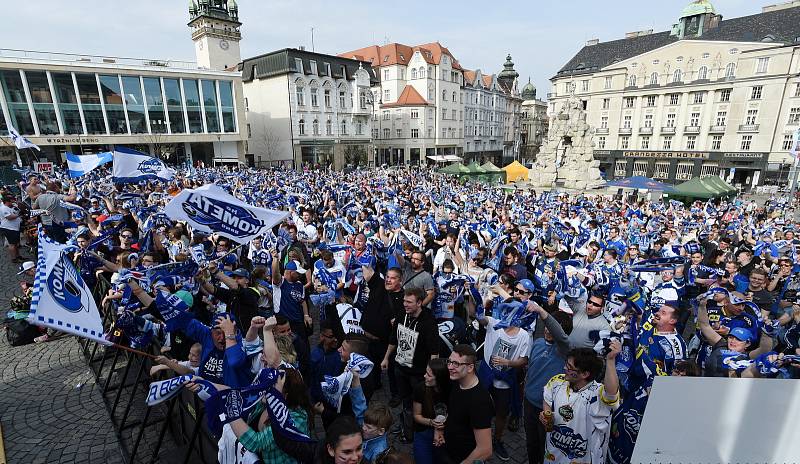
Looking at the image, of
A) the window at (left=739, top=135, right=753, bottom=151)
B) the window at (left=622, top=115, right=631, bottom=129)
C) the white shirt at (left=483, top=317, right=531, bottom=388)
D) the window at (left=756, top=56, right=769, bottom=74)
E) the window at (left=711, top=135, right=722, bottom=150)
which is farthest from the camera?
the window at (left=622, top=115, right=631, bottom=129)

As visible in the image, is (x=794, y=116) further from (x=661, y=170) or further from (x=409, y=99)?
(x=409, y=99)


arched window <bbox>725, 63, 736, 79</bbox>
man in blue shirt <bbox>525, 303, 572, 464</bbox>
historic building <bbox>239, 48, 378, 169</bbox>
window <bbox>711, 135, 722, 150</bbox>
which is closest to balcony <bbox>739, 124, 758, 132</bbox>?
window <bbox>711, 135, 722, 150</bbox>

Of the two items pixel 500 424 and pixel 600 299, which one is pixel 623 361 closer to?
pixel 600 299

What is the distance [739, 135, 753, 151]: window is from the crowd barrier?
193ft

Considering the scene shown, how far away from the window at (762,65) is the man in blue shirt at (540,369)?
187 ft

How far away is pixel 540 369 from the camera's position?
3699 millimetres

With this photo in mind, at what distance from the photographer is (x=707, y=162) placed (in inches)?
1829

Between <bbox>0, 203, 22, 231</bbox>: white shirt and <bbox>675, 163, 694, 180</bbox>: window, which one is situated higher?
<bbox>0, 203, 22, 231</bbox>: white shirt

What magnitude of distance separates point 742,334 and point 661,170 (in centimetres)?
5665

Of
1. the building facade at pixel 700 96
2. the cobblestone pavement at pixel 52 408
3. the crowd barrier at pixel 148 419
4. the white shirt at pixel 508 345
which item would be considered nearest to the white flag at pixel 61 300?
the crowd barrier at pixel 148 419

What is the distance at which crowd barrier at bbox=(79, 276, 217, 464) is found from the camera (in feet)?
11.7

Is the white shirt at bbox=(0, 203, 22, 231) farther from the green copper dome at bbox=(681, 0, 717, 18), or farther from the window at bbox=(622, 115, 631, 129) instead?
the green copper dome at bbox=(681, 0, 717, 18)

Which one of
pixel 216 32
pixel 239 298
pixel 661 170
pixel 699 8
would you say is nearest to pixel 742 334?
pixel 239 298

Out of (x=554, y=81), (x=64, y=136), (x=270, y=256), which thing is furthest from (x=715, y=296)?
(x=554, y=81)
